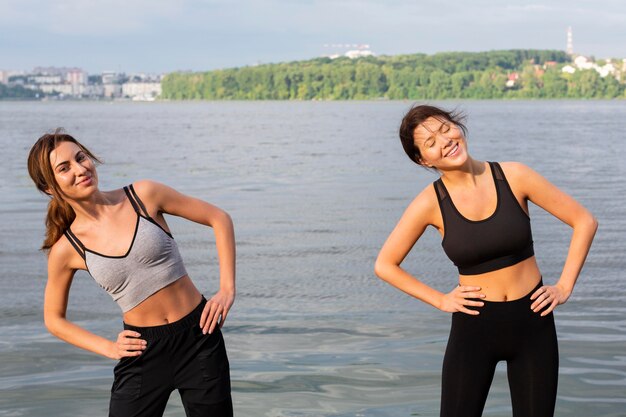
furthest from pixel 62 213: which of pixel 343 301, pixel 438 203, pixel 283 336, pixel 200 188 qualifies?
pixel 200 188

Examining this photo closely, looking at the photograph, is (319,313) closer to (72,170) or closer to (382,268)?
(382,268)

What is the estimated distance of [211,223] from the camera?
4801mm

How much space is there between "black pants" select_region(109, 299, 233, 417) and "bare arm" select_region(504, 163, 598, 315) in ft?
4.68

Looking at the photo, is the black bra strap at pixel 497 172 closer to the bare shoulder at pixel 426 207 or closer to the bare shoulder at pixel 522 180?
the bare shoulder at pixel 522 180

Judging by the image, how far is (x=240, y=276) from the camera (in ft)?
46.0

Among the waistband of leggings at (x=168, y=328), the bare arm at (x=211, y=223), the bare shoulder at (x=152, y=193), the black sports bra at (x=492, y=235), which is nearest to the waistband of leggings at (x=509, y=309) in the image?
the black sports bra at (x=492, y=235)

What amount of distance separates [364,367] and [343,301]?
3.09 m

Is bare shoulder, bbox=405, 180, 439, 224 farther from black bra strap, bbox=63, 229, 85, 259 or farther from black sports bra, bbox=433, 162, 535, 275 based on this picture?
black bra strap, bbox=63, 229, 85, 259

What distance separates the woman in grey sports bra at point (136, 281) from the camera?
14.7 ft

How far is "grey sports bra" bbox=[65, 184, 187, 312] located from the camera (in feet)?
14.7

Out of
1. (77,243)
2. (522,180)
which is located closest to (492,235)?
(522,180)

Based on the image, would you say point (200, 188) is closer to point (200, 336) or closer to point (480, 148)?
point (480, 148)

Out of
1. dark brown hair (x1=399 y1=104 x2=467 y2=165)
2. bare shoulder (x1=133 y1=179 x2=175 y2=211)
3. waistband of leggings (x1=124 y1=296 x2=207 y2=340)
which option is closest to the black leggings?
dark brown hair (x1=399 y1=104 x2=467 y2=165)

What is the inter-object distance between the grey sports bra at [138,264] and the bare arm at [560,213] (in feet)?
5.03
